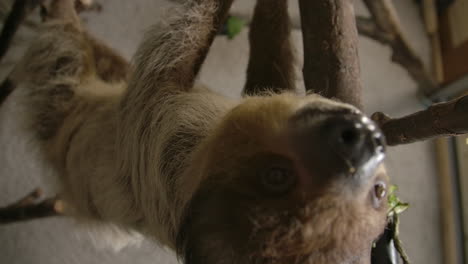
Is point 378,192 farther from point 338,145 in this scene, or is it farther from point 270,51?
point 270,51

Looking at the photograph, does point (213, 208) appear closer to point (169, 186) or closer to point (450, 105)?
point (169, 186)

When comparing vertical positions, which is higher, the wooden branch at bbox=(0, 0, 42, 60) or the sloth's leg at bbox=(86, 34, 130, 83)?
the wooden branch at bbox=(0, 0, 42, 60)

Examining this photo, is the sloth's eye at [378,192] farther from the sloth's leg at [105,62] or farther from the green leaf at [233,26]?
the green leaf at [233,26]

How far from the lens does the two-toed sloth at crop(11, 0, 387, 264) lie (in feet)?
3.67

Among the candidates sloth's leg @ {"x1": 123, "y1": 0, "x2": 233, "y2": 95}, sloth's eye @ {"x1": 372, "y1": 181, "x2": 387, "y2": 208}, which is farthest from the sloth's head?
sloth's leg @ {"x1": 123, "y1": 0, "x2": 233, "y2": 95}

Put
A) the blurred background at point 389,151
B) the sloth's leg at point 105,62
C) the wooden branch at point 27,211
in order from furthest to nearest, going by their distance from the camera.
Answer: the blurred background at point 389,151 → the wooden branch at point 27,211 → the sloth's leg at point 105,62

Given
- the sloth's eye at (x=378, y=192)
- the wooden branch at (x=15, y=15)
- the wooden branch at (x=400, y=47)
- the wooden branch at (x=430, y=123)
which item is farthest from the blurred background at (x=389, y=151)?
the sloth's eye at (x=378, y=192)

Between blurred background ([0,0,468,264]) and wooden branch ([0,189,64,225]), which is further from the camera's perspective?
blurred background ([0,0,468,264])

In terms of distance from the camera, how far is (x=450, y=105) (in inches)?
56.6

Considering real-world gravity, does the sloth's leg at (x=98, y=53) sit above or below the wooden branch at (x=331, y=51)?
below

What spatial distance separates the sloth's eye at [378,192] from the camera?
126 cm

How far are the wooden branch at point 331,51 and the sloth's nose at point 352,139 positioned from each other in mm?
791

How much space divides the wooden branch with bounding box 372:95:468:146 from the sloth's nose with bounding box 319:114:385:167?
0.48 meters

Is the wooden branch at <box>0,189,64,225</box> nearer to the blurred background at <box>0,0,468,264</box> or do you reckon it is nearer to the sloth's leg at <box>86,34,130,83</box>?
the blurred background at <box>0,0,468,264</box>
